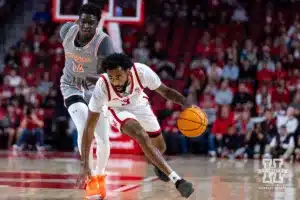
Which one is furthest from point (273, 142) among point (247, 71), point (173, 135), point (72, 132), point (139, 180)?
point (139, 180)

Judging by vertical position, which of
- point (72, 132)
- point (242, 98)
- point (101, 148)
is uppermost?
point (101, 148)

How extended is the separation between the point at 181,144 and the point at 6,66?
5305 millimetres

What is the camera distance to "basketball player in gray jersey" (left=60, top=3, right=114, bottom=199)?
6430 millimetres

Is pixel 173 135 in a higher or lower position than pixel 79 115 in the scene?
lower

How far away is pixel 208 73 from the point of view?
50.3 feet

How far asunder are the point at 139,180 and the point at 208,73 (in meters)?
7.27

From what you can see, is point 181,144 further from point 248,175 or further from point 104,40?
point 104,40

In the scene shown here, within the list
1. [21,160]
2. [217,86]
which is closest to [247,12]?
[217,86]

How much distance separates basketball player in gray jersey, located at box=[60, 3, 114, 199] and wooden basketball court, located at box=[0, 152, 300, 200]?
0.34 meters

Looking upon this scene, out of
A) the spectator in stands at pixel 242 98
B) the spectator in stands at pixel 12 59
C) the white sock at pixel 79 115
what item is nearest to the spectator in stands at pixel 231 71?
the spectator in stands at pixel 242 98

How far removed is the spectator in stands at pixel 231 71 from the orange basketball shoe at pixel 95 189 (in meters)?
9.06

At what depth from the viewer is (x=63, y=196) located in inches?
258

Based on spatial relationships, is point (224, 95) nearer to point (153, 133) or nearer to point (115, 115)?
point (153, 133)

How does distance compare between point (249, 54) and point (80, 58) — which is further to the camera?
point (249, 54)
